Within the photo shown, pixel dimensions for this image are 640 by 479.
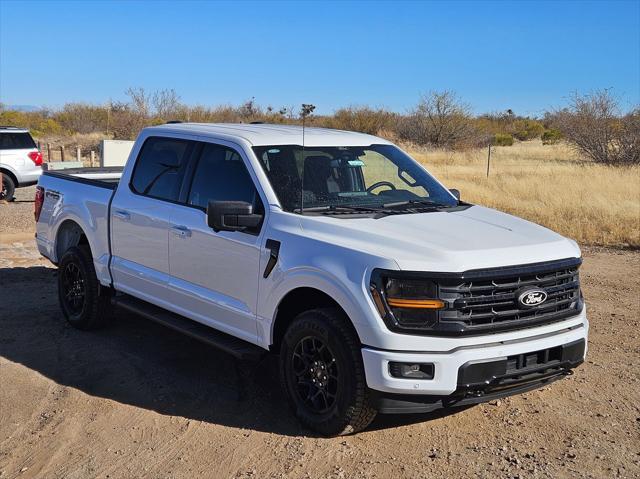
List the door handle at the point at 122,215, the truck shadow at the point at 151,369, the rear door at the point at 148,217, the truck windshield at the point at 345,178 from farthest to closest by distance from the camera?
the door handle at the point at 122,215 → the rear door at the point at 148,217 → the truck windshield at the point at 345,178 → the truck shadow at the point at 151,369

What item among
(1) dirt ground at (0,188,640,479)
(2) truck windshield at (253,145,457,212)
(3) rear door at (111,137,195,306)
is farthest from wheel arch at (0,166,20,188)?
(2) truck windshield at (253,145,457,212)

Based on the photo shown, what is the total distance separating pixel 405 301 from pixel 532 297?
2.61 feet

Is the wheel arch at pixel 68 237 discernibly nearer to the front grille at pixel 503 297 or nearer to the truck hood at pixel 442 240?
the truck hood at pixel 442 240

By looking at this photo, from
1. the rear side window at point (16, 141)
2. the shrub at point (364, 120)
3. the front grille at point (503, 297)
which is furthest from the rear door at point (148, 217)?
the shrub at point (364, 120)

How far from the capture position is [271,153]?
5328 mm

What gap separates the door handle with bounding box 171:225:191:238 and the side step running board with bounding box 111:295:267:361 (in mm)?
692

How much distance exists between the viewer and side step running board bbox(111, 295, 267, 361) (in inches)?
198

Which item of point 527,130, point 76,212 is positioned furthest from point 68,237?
point 527,130

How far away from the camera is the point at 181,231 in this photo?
549 centimetres

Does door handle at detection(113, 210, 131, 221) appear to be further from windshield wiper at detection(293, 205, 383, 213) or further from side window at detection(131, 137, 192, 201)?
windshield wiper at detection(293, 205, 383, 213)

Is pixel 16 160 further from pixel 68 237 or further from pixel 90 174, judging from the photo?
pixel 68 237

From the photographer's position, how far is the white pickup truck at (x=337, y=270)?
4.08 m

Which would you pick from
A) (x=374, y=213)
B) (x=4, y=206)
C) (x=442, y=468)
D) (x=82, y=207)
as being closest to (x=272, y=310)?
(x=374, y=213)

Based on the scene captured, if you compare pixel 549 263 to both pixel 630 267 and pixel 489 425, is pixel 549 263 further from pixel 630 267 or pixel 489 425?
pixel 630 267
